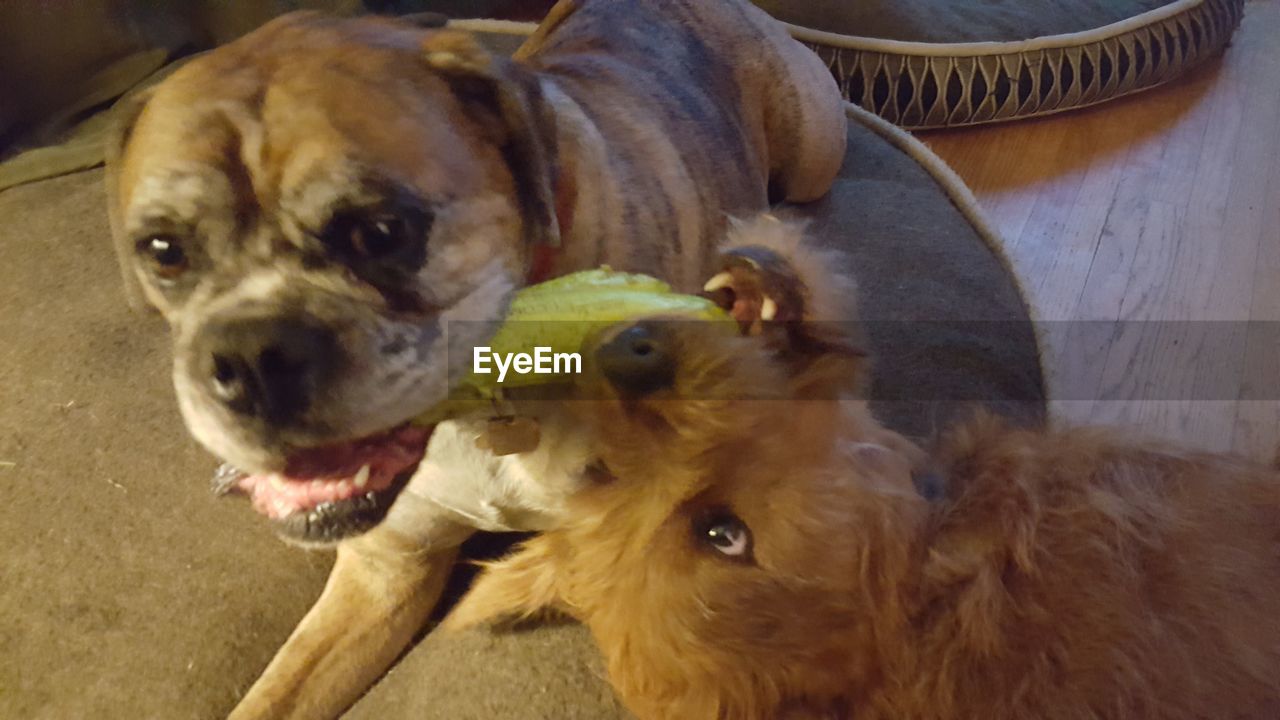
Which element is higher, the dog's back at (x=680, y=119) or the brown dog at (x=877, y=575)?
the brown dog at (x=877, y=575)

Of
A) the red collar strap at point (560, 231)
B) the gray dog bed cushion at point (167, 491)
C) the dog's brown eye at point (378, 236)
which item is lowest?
the gray dog bed cushion at point (167, 491)

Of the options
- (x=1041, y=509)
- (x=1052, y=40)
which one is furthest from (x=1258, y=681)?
(x=1052, y=40)

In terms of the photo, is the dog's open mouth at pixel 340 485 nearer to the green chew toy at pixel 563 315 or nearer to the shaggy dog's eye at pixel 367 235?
the green chew toy at pixel 563 315

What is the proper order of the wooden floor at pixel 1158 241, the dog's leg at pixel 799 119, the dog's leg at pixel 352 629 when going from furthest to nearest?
1. the dog's leg at pixel 799 119
2. the wooden floor at pixel 1158 241
3. the dog's leg at pixel 352 629

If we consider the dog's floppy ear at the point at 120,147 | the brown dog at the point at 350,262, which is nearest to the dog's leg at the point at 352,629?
the brown dog at the point at 350,262

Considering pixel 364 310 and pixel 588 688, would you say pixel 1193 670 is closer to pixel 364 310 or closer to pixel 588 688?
pixel 588 688

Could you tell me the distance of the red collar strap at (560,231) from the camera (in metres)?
1.21

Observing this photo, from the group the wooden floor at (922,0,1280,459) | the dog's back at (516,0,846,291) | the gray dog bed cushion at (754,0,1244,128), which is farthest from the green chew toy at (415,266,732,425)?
the gray dog bed cushion at (754,0,1244,128)

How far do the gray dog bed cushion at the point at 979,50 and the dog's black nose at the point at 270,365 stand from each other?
2035 mm

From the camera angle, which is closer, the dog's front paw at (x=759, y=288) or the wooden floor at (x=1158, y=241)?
the dog's front paw at (x=759, y=288)

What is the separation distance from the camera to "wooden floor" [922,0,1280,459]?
1.95m

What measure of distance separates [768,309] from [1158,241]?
186 cm

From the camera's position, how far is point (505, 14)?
3.12m

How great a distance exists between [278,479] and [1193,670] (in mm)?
942
